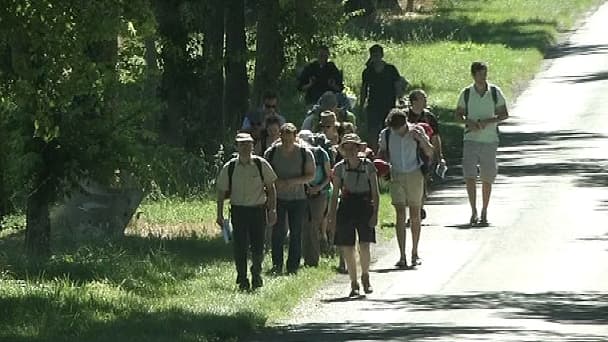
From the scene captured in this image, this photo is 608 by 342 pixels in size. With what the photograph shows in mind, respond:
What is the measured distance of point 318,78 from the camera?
28.0m

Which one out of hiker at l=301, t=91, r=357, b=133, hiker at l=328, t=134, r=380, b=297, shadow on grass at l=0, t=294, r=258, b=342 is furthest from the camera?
hiker at l=301, t=91, r=357, b=133

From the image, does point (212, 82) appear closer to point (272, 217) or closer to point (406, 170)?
point (406, 170)

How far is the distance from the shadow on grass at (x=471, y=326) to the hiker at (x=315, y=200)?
7.72 feet

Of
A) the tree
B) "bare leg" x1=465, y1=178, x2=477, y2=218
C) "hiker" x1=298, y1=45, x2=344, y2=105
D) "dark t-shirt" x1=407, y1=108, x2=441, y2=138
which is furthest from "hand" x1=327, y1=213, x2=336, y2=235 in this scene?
"hiker" x1=298, y1=45, x2=344, y2=105

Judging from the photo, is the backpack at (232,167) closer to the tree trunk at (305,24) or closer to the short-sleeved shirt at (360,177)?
the short-sleeved shirt at (360,177)

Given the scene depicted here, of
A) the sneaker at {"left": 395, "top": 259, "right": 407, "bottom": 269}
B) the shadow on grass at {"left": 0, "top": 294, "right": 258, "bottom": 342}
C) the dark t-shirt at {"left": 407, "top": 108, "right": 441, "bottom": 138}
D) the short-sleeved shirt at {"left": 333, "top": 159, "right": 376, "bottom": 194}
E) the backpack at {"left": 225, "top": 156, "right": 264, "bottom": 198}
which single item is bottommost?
the sneaker at {"left": 395, "top": 259, "right": 407, "bottom": 269}

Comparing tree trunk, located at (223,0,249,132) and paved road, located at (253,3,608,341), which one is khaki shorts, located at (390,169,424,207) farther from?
tree trunk, located at (223,0,249,132)

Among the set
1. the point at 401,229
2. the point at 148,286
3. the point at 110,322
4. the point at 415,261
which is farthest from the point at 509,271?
the point at 110,322

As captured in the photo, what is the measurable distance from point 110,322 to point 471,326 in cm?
305

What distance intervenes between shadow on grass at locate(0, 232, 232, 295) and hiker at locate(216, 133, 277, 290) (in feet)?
3.08

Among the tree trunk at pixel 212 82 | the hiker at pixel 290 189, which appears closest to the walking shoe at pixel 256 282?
the hiker at pixel 290 189

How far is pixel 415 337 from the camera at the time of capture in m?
15.6

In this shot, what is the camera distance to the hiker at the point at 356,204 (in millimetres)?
19078

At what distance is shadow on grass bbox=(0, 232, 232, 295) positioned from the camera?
18938 millimetres
